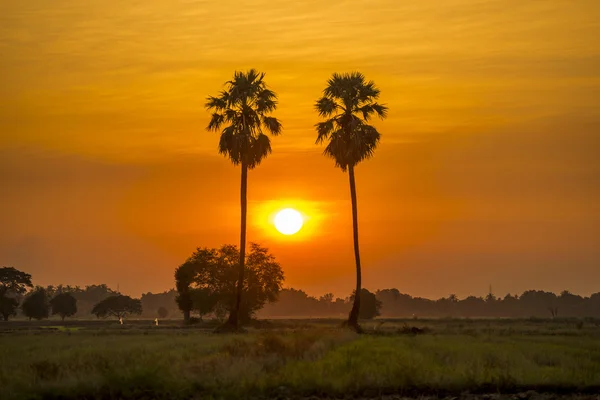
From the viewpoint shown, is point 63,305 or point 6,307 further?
point 63,305

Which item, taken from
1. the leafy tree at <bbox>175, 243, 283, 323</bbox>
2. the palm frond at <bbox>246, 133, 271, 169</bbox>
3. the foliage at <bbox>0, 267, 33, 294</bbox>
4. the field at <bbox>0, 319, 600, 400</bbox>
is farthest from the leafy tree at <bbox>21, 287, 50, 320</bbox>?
the field at <bbox>0, 319, 600, 400</bbox>

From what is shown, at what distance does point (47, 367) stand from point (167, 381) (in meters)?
6.48

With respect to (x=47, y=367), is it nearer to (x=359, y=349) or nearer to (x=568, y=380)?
(x=359, y=349)

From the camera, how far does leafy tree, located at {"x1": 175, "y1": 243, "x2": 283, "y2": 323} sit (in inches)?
4218

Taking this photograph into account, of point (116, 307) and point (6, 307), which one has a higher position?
point (116, 307)

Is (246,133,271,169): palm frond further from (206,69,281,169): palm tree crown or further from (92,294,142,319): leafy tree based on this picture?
(92,294,142,319): leafy tree

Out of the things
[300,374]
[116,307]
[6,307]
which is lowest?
[300,374]

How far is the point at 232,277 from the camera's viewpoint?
108062mm

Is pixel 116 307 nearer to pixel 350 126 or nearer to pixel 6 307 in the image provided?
pixel 6 307

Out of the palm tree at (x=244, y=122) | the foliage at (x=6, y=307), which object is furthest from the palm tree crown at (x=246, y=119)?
the foliage at (x=6, y=307)

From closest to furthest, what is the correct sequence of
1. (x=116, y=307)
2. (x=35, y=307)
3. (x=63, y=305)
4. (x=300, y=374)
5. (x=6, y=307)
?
(x=300, y=374), (x=6, y=307), (x=35, y=307), (x=116, y=307), (x=63, y=305)

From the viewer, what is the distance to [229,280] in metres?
108

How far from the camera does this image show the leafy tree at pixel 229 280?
4218 inches

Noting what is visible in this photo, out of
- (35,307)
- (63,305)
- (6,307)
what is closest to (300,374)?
(6,307)
